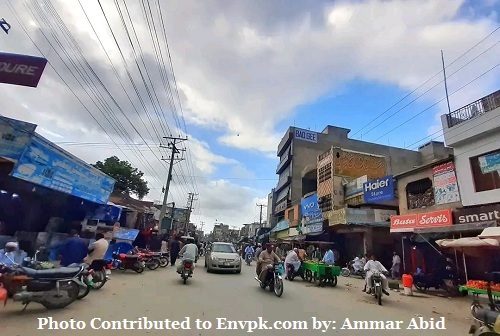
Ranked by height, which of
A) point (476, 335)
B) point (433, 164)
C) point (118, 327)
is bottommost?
point (118, 327)

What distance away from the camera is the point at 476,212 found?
1259 centimetres

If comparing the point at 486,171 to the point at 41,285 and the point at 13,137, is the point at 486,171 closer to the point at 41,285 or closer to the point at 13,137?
the point at 41,285

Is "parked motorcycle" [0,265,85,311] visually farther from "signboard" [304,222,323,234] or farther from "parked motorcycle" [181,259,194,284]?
"signboard" [304,222,323,234]

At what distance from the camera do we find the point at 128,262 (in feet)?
45.3

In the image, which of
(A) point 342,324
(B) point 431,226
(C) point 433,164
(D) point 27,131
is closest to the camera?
(A) point 342,324

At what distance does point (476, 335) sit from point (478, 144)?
11.3 metres

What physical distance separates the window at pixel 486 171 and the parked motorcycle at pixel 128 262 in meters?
16.0

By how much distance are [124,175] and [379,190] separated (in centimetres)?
4039

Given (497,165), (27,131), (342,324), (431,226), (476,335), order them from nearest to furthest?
(476,335), (342,324), (27,131), (497,165), (431,226)

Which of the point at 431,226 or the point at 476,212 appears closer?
the point at 476,212

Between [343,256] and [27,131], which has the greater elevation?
[27,131]

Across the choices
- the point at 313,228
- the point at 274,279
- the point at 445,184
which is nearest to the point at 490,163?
the point at 445,184

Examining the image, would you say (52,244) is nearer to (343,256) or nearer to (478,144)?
(478,144)

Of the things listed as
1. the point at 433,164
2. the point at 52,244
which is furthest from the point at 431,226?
the point at 52,244
